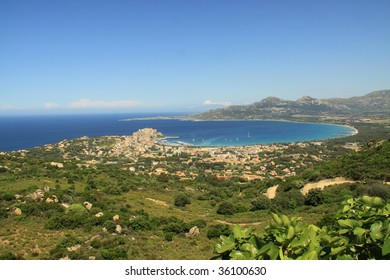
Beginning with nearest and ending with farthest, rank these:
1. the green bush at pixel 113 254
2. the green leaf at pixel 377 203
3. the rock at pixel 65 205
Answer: the green leaf at pixel 377 203 → the green bush at pixel 113 254 → the rock at pixel 65 205

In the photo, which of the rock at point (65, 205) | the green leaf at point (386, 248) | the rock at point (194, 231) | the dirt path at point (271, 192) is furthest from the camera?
the dirt path at point (271, 192)

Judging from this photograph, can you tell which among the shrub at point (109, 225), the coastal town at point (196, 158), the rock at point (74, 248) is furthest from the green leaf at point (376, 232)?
the coastal town at point (196, 158)

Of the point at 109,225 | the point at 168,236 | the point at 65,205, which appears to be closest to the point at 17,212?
the point at 65,205

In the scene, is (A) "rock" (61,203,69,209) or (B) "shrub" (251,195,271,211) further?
(B) "shrub" (251,195,271,211)

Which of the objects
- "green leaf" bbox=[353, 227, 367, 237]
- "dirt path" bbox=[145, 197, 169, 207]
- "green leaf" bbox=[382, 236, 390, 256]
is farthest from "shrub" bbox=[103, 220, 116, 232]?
"green leaf" bbox=[382, 236, 390, 256]

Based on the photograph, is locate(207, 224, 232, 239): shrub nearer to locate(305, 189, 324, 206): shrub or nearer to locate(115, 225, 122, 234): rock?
locate(115, 225, 122, 234): rock

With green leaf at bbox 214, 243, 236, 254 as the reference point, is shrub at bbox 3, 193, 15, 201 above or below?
below

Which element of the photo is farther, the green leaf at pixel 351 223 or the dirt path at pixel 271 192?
the dirt path at pixel 271 192

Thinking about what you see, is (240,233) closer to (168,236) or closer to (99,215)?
(168,236)

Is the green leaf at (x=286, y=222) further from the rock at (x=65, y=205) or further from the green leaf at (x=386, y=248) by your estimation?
the rock at (x=65, y=205)

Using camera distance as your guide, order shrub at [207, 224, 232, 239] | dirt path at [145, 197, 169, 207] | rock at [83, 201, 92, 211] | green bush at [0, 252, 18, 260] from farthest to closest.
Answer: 1. dirt path at [145, 197, 169, 207]
2. rock at [83, 201, 92, 211]
3. shrub at [207, 224, 232, 239]
4. green bush at [0, 252, 18, 260]
